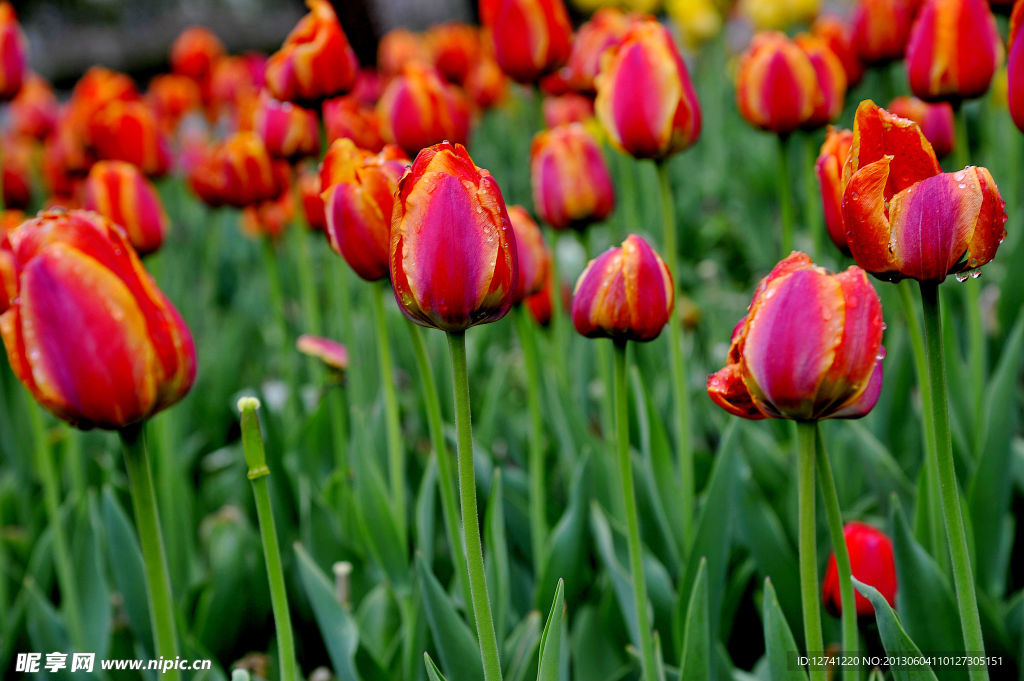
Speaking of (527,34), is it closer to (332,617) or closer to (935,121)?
(935,121)

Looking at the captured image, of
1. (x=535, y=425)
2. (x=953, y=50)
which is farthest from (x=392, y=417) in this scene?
(x=953, y=50)

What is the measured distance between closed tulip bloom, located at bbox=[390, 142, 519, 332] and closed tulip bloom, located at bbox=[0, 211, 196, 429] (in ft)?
0.70

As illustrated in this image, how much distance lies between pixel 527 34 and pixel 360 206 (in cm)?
101

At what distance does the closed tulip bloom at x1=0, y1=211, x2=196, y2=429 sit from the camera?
2.47ft

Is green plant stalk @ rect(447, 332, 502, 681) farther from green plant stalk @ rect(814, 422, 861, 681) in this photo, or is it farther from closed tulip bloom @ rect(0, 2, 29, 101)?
closed tulip bloom @ rect(0, 2, 29, 101)

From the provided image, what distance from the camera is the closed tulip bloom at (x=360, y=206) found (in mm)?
1074

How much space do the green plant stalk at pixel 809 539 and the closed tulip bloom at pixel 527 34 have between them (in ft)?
4.31

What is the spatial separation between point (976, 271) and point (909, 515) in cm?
69

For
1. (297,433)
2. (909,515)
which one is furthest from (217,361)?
(909,515)

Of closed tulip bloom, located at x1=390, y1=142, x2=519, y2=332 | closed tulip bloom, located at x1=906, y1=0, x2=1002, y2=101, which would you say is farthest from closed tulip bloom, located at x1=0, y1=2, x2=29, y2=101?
closed tulip bloom, located at x1=906, y1=0, x2=1002, y2=101

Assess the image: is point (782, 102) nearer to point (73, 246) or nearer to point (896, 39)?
point (896, 39)

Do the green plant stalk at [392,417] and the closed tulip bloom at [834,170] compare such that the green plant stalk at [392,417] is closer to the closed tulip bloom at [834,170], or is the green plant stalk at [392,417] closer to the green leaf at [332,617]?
the green leaf at [332,617]

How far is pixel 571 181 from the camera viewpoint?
5.05 feet

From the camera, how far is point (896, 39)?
6.53 ft
